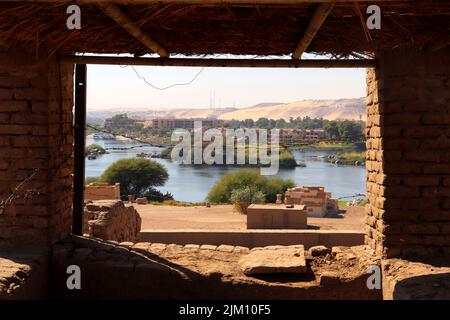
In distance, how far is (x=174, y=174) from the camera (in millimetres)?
63406

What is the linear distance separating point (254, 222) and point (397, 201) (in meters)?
10.0

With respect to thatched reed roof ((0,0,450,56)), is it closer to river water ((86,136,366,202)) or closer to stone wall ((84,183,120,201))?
stone wall ((84,183,120,201))

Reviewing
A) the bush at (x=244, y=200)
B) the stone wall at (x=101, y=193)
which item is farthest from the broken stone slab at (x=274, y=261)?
the bush at (x=244, y=200)

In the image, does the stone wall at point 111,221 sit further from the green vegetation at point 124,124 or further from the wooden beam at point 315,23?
the green vegetation at point 124,124

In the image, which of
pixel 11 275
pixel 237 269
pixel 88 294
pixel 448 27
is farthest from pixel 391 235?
pixel 11 275

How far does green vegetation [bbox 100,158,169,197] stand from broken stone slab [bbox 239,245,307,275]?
3768cm

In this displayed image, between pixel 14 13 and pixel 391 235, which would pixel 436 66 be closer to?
pixel 391 235

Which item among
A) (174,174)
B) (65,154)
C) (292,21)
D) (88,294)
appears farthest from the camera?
(174,174)

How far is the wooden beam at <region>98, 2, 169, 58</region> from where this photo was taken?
421 centimetres

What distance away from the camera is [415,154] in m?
5.76

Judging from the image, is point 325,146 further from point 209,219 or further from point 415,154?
point 415,154

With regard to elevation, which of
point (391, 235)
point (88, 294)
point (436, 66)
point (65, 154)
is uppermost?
point (436, 66)

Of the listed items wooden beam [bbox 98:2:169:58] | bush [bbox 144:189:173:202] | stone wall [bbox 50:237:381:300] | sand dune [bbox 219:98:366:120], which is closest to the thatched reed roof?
wooden beam [bbox 98:2:169:58]

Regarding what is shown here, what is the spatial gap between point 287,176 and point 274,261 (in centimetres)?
5049
